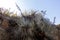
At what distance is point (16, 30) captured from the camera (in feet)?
32.9

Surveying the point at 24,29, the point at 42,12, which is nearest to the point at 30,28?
the point at 24,29

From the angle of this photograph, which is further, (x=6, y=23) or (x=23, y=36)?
(x=6, y=23)

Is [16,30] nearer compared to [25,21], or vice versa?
[16,30]

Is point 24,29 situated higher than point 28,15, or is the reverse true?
point 28,15

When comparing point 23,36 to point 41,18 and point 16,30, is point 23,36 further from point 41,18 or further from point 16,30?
point 41,18

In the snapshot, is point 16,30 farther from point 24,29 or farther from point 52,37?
point 52,37

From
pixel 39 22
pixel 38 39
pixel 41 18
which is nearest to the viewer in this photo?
pixel 38 39

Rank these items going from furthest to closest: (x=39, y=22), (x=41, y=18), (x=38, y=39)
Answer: (x=41, y=18) → (x=39, y=22) → (x=38, y=39)

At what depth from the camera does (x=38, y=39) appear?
977cm

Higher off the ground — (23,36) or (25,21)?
(25,21)

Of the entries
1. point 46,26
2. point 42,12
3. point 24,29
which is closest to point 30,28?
point 24,29

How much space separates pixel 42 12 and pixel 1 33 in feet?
10.6

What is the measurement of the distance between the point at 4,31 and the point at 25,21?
4.17 feet

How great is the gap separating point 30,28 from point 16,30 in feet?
2.45
